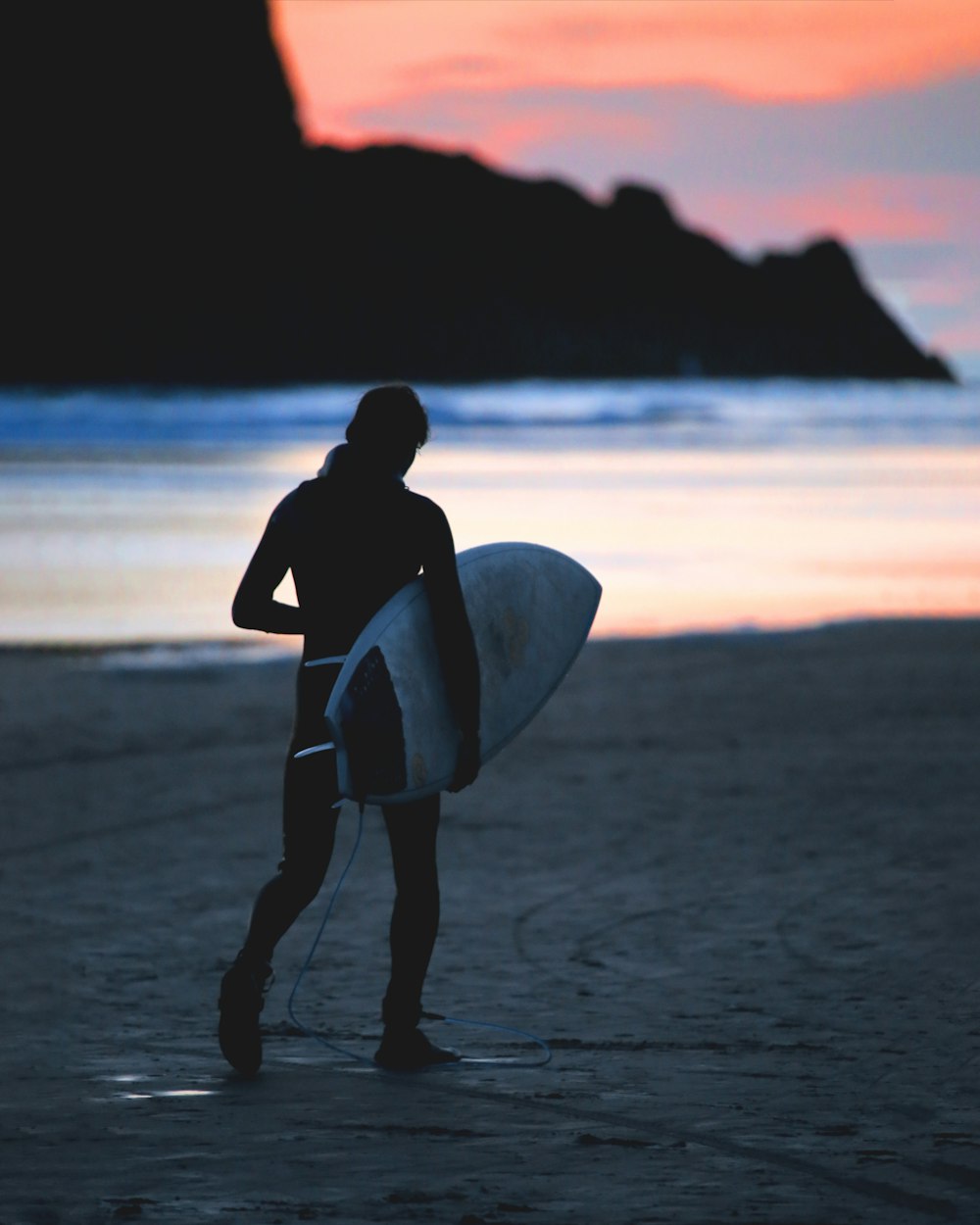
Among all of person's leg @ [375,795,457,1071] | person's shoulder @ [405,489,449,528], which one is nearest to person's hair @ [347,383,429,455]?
person's shoulder @ [405,489,449,528]

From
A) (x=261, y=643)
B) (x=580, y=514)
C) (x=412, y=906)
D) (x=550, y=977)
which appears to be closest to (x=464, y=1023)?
(x=550, y=977)

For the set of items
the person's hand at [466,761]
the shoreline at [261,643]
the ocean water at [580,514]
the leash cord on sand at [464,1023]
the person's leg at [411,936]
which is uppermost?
the ocean water at [580,514]

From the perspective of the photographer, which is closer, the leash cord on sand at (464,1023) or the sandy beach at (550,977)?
the sandy beach at (550,977)

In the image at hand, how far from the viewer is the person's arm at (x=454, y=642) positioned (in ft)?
15.3

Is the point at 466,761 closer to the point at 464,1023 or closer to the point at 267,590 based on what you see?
the point at 267,590

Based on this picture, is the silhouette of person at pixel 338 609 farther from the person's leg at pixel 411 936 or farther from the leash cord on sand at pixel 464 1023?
the leash cord on sand at pixel 464 1023

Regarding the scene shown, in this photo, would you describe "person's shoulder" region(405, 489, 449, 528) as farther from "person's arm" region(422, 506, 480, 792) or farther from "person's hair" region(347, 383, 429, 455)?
"person's hair" region(347, 383, 429, 455)

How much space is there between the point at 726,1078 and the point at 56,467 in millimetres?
33487

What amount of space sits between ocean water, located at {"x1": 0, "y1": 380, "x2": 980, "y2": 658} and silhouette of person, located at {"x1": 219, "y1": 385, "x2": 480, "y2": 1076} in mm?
102

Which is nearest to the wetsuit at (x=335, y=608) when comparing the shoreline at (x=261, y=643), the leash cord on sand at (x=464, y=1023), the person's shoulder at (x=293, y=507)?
the person's shoulder at (x=293, y=507)

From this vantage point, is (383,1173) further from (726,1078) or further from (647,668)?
(647,668)

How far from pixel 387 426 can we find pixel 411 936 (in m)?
1.22

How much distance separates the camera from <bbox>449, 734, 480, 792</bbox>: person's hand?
4.69m

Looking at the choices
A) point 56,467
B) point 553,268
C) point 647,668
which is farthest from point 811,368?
point 647,668
